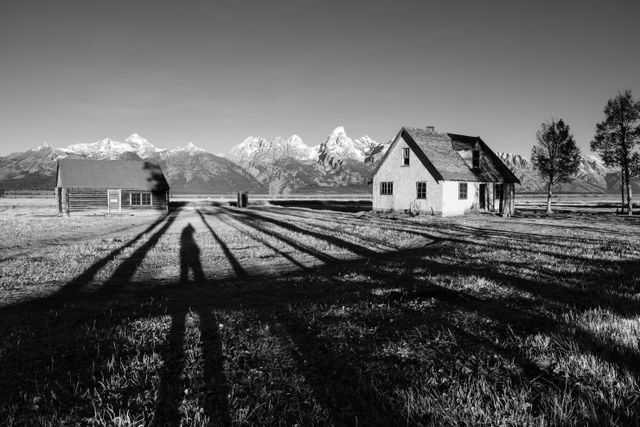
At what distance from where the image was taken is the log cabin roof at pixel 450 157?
32344mm

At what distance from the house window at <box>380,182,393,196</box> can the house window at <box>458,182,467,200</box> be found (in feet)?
20.6

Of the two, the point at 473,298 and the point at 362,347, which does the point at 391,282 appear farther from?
the point at 362,347

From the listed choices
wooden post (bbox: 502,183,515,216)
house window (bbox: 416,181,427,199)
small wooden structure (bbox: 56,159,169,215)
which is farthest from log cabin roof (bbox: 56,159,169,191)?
wooden post (bbox: 502,183,515,216)

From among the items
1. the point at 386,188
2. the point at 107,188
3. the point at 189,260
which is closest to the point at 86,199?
the point at 107,188

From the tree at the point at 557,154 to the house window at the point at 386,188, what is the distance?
1860 centimetres

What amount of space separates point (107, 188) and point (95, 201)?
6.48 ft

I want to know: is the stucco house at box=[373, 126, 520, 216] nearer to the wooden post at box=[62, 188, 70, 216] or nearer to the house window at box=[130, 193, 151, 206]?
the house window at box=[130, 193, 151, 206]

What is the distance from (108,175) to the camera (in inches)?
1705

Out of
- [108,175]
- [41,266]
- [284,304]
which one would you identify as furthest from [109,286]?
[108,175]

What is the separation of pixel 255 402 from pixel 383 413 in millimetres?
1156

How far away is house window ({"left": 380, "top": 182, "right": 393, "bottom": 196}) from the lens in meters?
35.7

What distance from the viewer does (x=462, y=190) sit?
33.1 m

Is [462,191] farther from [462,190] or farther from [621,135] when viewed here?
[621,135]

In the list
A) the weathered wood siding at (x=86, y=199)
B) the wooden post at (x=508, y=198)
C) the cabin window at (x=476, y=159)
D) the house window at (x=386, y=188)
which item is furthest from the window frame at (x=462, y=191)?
the weathered wood siding at (x=86, y=199)
